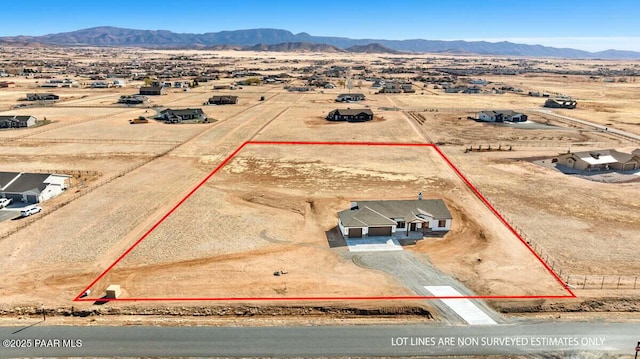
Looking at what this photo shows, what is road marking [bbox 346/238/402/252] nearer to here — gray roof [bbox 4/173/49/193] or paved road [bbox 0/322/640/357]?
paved road [bbox 0/322/640/357]

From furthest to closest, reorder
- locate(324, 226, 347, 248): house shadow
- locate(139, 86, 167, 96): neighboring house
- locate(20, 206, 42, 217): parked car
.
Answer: locate(139, 86, 167, 96): neighboring house, locate(20, 206, 42, 217): parked car, locate(324, 226, 347, 248): house shadow

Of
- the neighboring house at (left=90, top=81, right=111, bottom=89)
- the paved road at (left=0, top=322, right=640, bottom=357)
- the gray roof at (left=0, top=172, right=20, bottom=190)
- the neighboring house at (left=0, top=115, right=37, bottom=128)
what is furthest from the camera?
the neighboring house at (left=90, top=81, right=111, bottom=89)

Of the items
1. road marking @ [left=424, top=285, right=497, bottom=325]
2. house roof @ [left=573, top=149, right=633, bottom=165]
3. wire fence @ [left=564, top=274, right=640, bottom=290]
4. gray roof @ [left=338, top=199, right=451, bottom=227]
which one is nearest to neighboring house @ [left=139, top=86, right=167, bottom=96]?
gray roof @ [left=338, top=199, right=451, bottom=227]

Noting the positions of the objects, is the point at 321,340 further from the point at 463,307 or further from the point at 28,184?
the point at 28,184

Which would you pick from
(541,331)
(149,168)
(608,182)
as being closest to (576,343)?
(541,331)

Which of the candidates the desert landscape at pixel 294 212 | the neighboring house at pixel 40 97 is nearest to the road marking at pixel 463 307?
the desert landscape at pixel 294 212

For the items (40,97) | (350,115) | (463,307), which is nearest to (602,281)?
(463,307)

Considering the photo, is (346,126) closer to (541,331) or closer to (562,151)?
(562,151)
